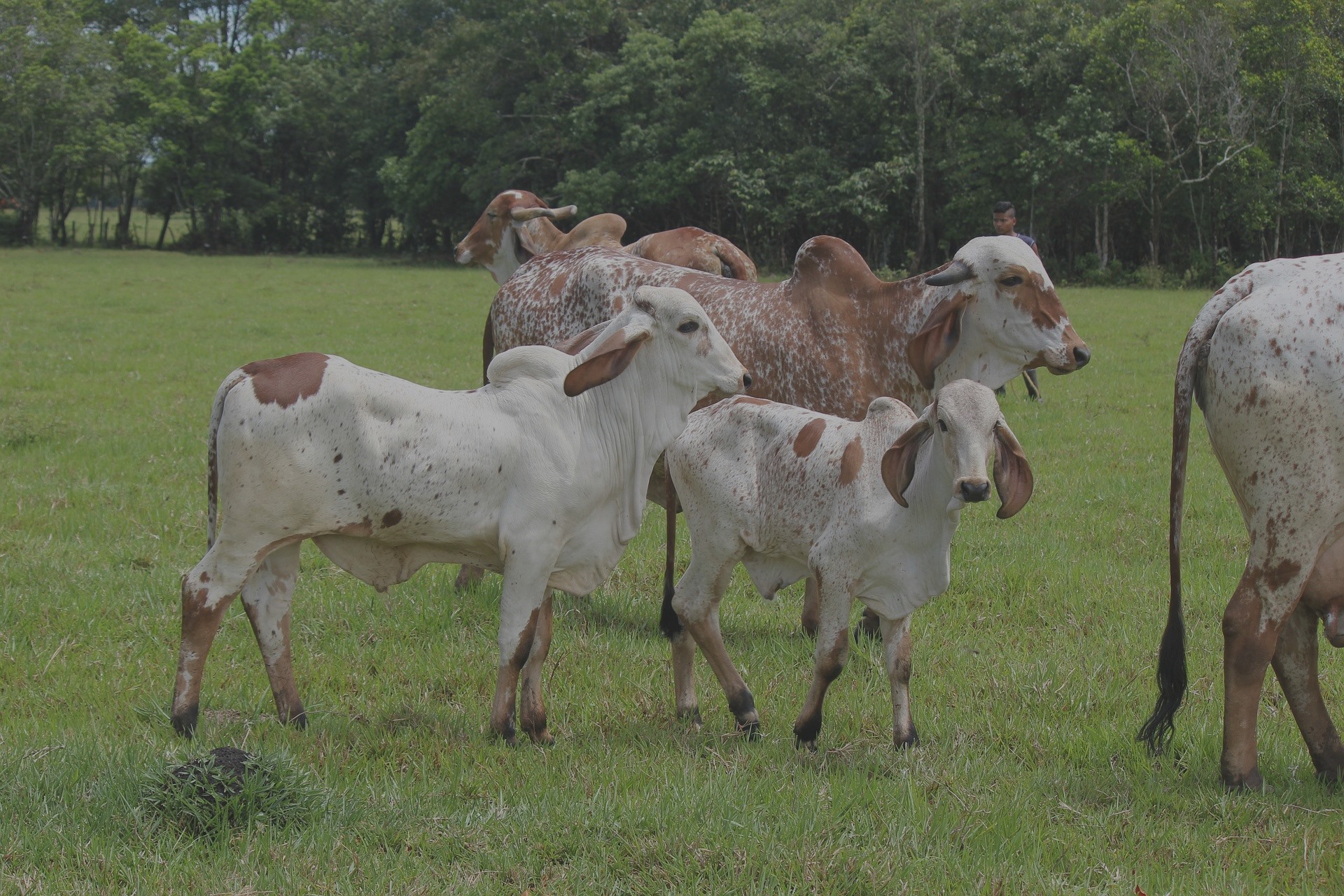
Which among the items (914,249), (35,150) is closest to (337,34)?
(35,150)

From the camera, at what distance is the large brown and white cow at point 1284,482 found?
4.32 m

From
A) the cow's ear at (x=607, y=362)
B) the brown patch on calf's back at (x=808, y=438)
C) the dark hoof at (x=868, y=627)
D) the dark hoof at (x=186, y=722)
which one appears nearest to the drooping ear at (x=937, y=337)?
the brown patch on calf's back at (x=808, y=438)

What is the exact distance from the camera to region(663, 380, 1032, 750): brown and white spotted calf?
14.7 ft

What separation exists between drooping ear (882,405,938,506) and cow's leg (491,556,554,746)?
1.34 m

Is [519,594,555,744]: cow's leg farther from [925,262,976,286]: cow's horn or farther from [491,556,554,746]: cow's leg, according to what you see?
[925,262,976,286]: cow's horn

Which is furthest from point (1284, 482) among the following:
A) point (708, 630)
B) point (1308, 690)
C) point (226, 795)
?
point (226, 795)

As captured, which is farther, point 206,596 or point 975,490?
point 206,596

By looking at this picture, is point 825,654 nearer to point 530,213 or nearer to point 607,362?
point 607,362

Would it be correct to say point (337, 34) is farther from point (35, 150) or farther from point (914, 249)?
point (914, 249)

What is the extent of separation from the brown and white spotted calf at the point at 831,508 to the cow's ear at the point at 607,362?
0.61 meters

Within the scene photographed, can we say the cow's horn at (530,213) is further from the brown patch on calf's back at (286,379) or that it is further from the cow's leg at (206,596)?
the cow's leg at (206,596)

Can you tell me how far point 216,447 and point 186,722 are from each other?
1053 mm

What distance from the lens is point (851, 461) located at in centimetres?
493

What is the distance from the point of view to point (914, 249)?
38781mm
